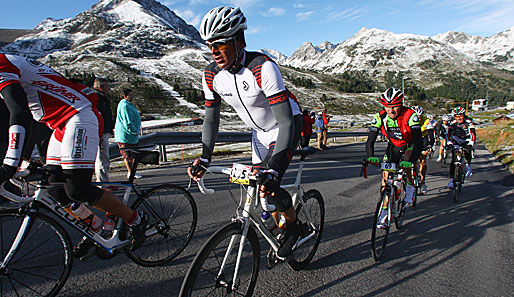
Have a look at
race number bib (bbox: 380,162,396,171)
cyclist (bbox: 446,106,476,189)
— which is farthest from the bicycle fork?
cyclist (bbox: 446,106,476,189)

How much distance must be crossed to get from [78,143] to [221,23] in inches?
68.9

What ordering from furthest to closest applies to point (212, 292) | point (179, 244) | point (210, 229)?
point (210, 229) < point (179, 244) < point (212, 292)

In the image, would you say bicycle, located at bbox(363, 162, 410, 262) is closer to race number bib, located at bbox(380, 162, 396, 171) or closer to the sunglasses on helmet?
race number bib, located at bbox(380, 162, 396, 171)

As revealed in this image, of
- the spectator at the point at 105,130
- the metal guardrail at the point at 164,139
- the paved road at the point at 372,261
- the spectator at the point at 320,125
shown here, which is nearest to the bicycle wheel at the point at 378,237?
the paved road at the point at 372,261

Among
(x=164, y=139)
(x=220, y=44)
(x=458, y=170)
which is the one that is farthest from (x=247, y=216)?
(x=164, y=139)

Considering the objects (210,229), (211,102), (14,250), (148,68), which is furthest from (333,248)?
(148,68)

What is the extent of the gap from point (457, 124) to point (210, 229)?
7309 millimetres

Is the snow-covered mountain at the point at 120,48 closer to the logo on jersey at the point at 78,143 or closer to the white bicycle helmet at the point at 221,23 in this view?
the logo on jersey at the point at 78,143

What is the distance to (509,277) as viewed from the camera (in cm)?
324

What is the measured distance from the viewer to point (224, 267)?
7.63 feet

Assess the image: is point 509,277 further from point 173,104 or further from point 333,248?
point 173,104

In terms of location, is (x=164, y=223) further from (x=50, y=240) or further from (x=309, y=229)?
(x=309, y=229)

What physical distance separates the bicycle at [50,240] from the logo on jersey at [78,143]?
0.27 metres

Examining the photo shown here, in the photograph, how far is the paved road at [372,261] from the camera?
291 cm
